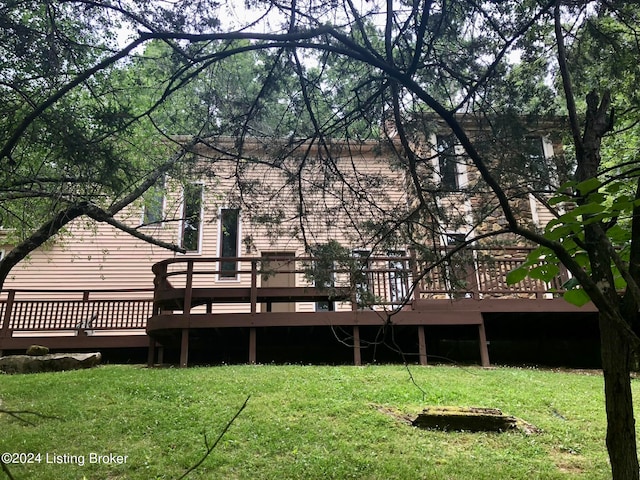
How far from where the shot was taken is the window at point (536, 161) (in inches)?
145

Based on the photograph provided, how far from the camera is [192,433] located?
17.2 feet

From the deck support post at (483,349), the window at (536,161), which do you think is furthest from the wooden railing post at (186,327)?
the window at (536,161)

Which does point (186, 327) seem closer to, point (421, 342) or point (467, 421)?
point (421, 342)

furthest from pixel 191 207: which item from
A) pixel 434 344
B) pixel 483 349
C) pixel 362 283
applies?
pixel 483 349

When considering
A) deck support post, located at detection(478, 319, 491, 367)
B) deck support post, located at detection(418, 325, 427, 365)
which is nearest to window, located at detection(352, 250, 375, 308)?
deck support post, located at detection(418, 325, 427, 365)

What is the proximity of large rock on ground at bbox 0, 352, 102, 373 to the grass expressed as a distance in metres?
1.12

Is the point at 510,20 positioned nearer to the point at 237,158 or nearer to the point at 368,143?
the point at 368,143

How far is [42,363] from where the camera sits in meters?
8.88

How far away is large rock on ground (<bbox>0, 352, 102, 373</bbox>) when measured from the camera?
879 centimetres

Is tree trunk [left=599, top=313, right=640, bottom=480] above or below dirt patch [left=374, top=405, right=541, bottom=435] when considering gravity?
above

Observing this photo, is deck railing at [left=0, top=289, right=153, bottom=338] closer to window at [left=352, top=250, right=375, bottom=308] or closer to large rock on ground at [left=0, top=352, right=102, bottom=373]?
large rock on ground at [left=0, top=352, right=102, bottom=373]

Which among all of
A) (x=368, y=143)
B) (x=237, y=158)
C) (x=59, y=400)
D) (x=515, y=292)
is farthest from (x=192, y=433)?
(x=515, y=292)

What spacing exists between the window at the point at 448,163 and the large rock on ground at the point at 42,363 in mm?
8029

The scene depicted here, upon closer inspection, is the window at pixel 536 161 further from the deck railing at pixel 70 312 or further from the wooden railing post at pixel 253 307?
the deck railing at pixel 70 312
